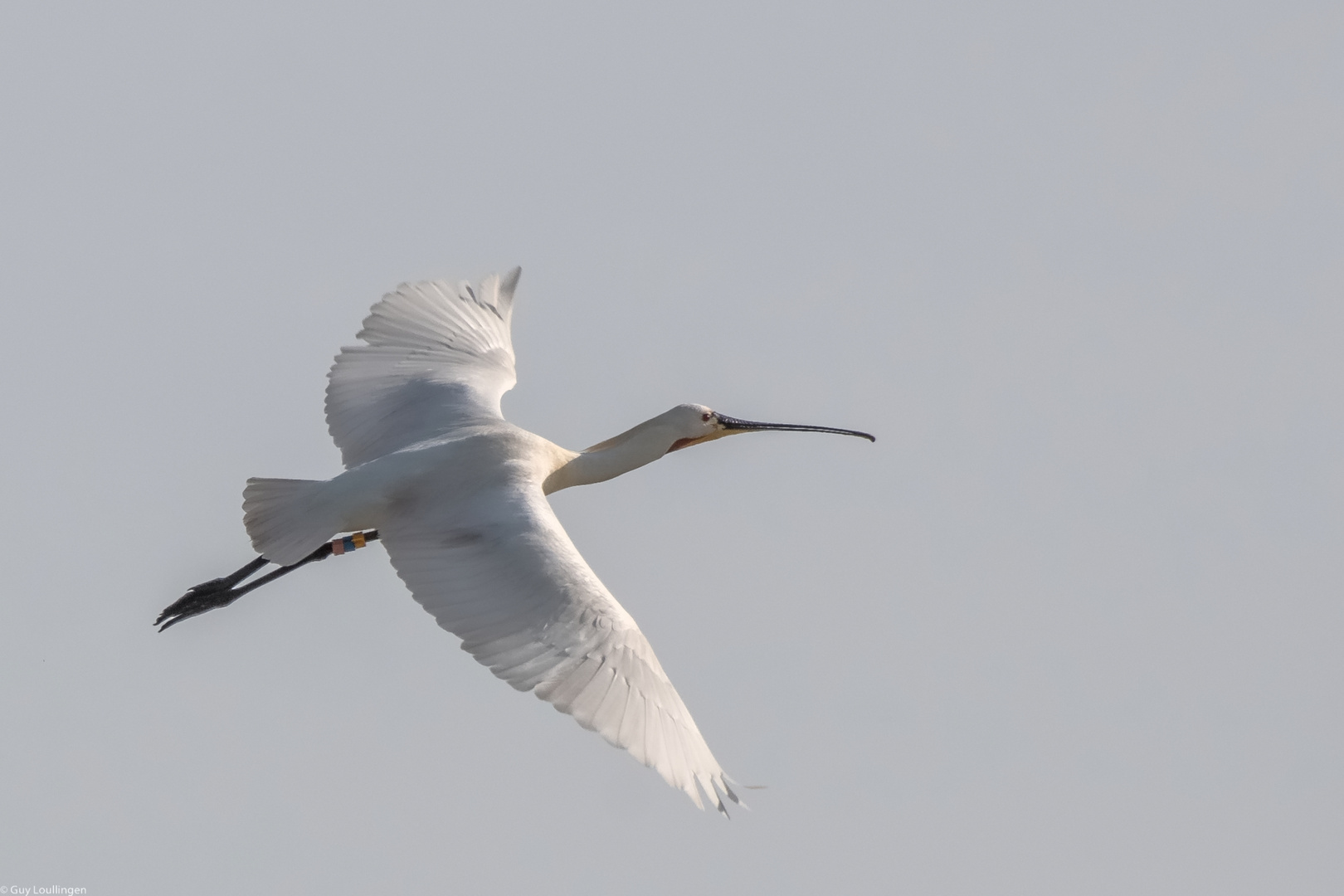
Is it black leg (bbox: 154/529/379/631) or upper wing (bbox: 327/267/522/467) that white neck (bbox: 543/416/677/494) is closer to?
upper wing (bbox: 327/267/522/467)

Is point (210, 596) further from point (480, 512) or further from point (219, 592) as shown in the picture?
point (480, 512)

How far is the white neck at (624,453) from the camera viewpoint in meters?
20.1

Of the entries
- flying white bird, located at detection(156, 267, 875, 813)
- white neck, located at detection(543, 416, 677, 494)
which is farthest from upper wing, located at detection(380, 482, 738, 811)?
white neck, located at detection(543, 416, 677, 494)

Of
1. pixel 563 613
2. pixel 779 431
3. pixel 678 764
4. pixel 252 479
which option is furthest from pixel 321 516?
pixel 779 431

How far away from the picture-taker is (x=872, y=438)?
22.1m

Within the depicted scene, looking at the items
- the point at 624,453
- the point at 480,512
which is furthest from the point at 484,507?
the point at 624,453

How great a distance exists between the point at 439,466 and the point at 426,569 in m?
1.27

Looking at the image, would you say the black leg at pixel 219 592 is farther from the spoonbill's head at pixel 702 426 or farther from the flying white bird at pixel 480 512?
the spoonbill's head at pixel 702 426

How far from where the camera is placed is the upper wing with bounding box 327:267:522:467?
781 inches

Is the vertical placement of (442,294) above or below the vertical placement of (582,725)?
above

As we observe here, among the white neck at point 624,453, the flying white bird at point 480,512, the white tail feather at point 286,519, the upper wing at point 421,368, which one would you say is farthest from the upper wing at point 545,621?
the white neck at point 624,453

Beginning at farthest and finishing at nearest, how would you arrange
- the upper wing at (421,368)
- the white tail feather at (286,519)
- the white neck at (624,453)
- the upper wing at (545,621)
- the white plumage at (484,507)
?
the white neck at (624,453), the upper wing at (421,368), the white tail feather at (286,519), the white plumage at (484,507), the upper wing at (545,621)

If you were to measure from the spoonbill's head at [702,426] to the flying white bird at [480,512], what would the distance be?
2cm

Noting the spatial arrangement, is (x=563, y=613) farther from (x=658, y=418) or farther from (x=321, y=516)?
(x=658, y=418)
